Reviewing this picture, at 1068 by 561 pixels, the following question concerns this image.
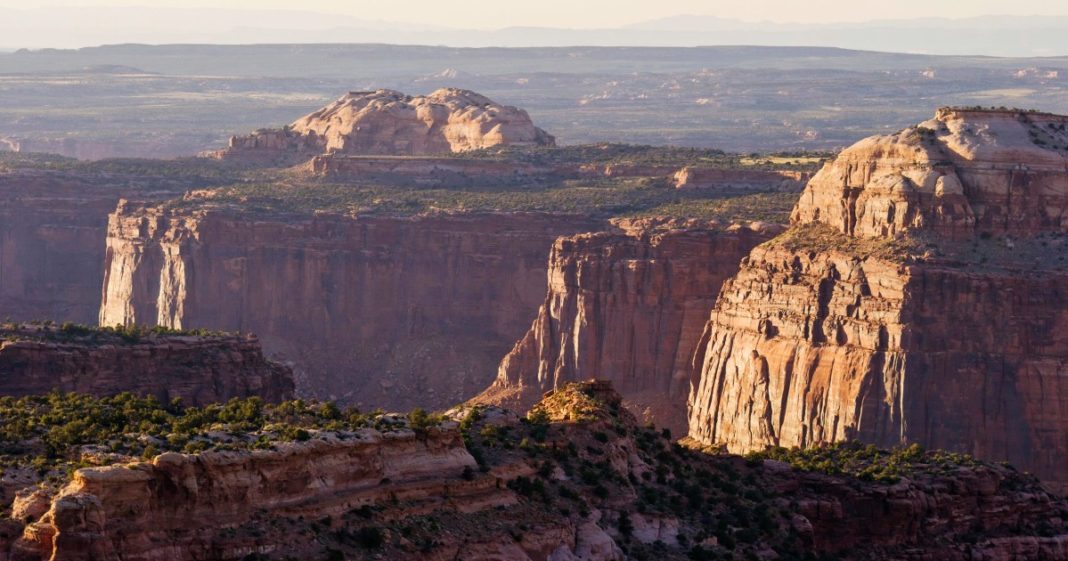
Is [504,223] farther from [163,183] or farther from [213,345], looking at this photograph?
[213,345]

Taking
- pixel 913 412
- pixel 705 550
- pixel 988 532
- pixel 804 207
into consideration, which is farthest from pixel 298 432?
pixel 804 207

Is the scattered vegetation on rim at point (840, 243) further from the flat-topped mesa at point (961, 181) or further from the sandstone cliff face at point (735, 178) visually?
the sandstone cliff face at point (735, 178)

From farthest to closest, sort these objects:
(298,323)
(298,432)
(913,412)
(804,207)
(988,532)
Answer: (298,323) < (804,207) < (913,412) < (988,532) < (298,432)

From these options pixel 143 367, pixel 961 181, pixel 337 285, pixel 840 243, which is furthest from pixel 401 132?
pixel 143 367

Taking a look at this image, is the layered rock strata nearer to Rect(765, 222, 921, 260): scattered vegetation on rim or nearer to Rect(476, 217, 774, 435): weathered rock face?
Rect(765, 222, 921, 260): scattered vegetation on rim

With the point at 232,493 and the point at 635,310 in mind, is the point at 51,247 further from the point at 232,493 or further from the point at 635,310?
the point at 232,493

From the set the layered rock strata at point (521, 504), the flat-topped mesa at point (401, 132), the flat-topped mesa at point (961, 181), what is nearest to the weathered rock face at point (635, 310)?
the flat-topped mesa at point (961, 181)
